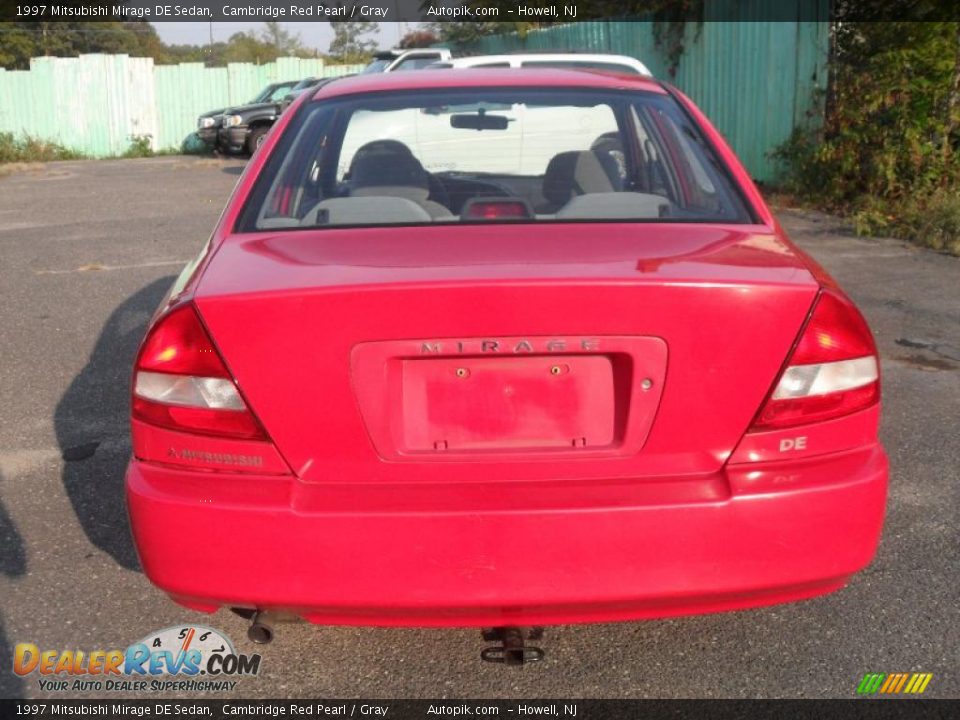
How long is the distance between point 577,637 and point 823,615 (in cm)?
72

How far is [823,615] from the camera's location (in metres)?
3.25

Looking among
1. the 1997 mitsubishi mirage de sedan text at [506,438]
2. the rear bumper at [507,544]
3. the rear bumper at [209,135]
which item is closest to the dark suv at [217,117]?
the rear bumper at [209,135]

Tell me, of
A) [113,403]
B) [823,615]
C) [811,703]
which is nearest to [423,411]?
[811,703]

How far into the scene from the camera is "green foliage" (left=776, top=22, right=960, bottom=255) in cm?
1029

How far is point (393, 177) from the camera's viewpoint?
3613 millimetres

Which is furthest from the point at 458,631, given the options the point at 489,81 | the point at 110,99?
the point at 110,99

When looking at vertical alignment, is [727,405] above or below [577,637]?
above

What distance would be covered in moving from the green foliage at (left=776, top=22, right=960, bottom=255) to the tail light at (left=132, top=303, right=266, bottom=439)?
A: 8.20 metres

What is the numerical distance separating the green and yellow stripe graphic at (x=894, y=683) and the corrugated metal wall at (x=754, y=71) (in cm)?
1026

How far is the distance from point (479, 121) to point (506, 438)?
222 centimetres

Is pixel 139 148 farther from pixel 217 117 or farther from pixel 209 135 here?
pixel 209 135

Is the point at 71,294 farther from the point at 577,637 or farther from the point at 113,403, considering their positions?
the point at 577,637

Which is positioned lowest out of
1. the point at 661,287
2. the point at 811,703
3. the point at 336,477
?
the point at 811,703

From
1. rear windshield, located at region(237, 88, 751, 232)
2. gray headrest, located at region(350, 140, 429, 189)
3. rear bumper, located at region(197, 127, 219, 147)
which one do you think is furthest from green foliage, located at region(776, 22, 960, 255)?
rear bumper, located at region(197, 127, 219, 147)
